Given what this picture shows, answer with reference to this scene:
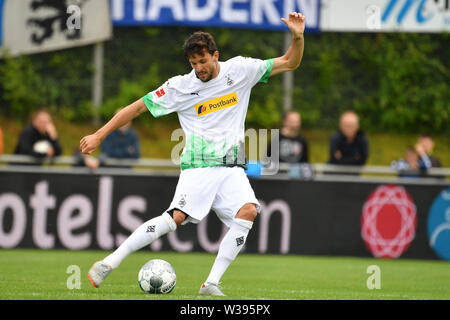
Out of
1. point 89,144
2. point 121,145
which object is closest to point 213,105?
point 89,144

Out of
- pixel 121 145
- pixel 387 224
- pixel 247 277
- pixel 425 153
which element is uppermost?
pixel 121 145

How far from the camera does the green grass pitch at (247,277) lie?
23.9 ft

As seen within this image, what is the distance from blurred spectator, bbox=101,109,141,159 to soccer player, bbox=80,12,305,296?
5619mm

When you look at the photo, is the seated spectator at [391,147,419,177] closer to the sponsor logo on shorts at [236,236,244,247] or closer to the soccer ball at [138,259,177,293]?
the sponsor logo on shorts at [236,236,244,247]

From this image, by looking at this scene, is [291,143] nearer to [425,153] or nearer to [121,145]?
[425,153]

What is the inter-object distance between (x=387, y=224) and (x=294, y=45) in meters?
5.71

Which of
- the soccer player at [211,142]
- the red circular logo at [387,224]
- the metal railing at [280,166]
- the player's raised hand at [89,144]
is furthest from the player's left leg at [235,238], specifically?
the red circular logo at [387,224]

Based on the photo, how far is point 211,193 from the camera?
729 cm

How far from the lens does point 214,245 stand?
12375 millimetres

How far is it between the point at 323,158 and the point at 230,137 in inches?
374

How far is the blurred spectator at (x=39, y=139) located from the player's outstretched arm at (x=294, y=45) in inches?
233

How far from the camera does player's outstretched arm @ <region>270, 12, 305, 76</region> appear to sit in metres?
7.38

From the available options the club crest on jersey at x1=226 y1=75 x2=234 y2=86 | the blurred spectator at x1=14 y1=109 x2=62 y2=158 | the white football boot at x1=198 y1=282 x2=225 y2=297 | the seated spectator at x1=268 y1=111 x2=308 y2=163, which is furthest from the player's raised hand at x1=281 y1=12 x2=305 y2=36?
the blurred spectator at x1=14 y1=109 x2=62 y2=158

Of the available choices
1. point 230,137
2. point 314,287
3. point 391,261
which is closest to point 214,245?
point 391,261
